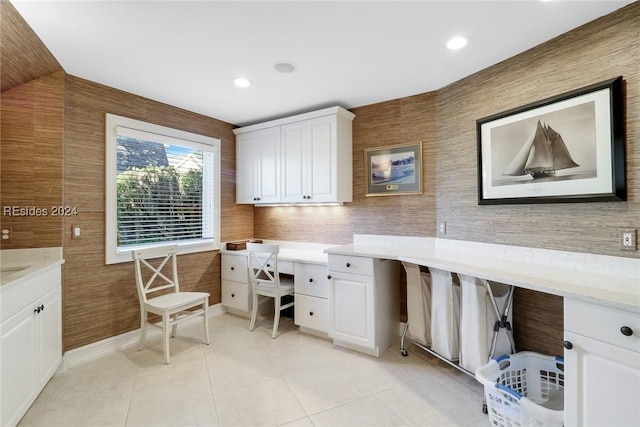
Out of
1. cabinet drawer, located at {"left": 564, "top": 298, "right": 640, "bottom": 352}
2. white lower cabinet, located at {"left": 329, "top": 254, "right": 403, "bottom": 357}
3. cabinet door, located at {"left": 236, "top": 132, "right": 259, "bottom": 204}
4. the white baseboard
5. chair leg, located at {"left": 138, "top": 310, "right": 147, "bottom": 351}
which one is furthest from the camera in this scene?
cabinet door, located at {"left": 236, "top": 132, "right": 259, "bottom": 204}

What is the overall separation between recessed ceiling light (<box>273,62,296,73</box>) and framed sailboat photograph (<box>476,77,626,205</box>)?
1647 mm

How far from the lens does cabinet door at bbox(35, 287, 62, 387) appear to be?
2016 mm

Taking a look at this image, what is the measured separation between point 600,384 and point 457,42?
2143 millimetres

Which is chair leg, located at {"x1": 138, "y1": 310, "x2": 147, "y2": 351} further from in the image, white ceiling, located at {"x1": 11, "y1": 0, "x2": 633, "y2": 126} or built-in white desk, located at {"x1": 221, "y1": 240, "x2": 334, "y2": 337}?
white ceiling, located at {"x1": 11, "y1": 0, "x2": 633, "y2": 126}

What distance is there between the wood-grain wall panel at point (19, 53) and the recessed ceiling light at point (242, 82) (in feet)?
4.40

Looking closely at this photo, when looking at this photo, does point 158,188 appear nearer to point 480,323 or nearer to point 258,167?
point 258,167

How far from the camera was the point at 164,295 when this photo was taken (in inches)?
119

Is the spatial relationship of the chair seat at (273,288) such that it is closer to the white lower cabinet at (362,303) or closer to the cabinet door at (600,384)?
the white lower cabinet at (362,303)

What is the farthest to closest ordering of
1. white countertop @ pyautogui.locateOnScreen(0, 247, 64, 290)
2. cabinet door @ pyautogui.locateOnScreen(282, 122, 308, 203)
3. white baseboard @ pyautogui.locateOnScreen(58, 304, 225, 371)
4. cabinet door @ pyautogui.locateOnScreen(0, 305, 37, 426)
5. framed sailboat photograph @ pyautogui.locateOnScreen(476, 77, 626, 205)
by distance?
cabinet door @ pyautogui.locateOnScreen(282, 122, 308, 203) → white baseboard @ pyautogui.locateOnScreen(58, 304, 225, 371) → white countertop @ pyautogui.locateOnScreen(0, 247, 64, 290) → framed sailboat photograph @ pyautogui.locateOnScreen(476, 77, 626, 205) → cabinet door @ pyautogui.locateOnScreen(0, 305, 37, 426)

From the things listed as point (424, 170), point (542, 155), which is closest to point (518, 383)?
point (542, 155)

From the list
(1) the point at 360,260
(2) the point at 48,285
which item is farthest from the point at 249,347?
(2) the point at 48,285

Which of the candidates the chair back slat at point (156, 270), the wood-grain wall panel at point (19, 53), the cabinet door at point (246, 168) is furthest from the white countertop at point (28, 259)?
the cabinet door at point (246, 168)

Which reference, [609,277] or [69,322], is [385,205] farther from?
[69,322]

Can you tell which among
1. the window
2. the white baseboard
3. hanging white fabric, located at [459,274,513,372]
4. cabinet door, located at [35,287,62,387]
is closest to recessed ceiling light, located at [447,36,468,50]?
hanging white fabric, located at [459,274,513,372]
